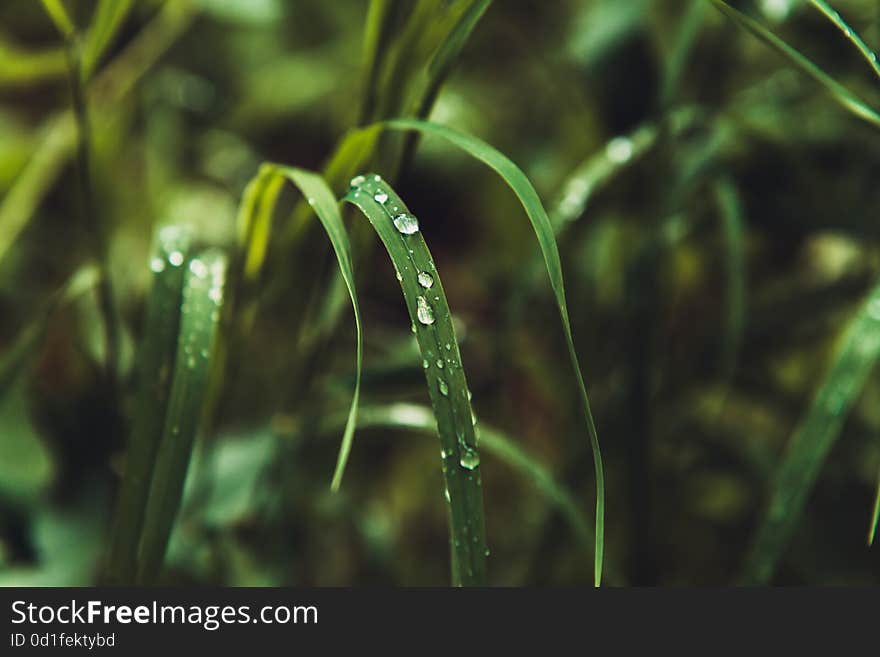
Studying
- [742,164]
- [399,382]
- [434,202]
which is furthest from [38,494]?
[434,202]

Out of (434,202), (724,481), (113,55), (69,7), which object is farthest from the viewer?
(434,202)

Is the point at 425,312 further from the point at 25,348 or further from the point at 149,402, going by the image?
the point at 25,348

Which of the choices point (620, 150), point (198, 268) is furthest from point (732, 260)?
point (198, 268)

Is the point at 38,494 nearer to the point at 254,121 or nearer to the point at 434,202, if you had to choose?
the point at 254,121

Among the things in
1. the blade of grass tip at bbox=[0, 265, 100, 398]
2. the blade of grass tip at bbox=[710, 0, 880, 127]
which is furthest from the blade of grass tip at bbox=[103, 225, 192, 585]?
the blade of grass tip at bbox=[710, 0, 880, 127]

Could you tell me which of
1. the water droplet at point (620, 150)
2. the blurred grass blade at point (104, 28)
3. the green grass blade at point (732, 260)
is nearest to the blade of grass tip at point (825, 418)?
the green grass blade at point (732, 260)

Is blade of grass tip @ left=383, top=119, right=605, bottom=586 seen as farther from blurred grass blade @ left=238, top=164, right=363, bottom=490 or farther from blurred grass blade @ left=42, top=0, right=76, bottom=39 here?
blurred grass blade @ left=42, top=0, right=76, bottom=39
